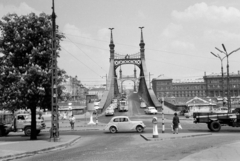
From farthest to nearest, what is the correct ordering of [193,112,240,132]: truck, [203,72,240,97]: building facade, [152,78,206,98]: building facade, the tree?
[152,78,206,98]: building facade → [203,72,240,97]: building facade → [193,112,240,132]: truck → the tree

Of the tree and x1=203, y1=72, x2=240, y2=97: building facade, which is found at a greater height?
x1=203, y1=72, x2=240, y2=97: building facade

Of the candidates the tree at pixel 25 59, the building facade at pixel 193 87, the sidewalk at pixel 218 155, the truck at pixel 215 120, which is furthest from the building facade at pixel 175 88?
the sidewalk at pixel 218 155

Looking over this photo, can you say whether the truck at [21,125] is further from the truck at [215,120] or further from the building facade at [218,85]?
the building facade at [218,85]

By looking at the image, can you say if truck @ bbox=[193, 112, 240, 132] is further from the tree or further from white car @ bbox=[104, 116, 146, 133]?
the tree

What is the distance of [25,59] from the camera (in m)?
20.2

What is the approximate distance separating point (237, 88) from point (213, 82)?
38.1 feet

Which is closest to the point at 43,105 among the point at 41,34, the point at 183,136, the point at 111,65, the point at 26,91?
the point at 26,91

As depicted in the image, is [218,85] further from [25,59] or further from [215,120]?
[25,59]

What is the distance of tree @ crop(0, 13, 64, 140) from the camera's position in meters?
19.6

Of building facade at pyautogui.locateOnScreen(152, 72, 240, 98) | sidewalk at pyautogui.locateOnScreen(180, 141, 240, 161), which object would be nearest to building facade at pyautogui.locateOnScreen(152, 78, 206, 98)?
building facade at pyautogui.locateOnScreen(152, 72, 240, 98)

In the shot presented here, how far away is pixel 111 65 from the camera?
339ft

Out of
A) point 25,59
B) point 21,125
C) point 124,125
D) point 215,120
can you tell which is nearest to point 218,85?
point 215,120

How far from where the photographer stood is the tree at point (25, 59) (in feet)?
64.2

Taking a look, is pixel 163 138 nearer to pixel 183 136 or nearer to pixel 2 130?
pixel 183 136
